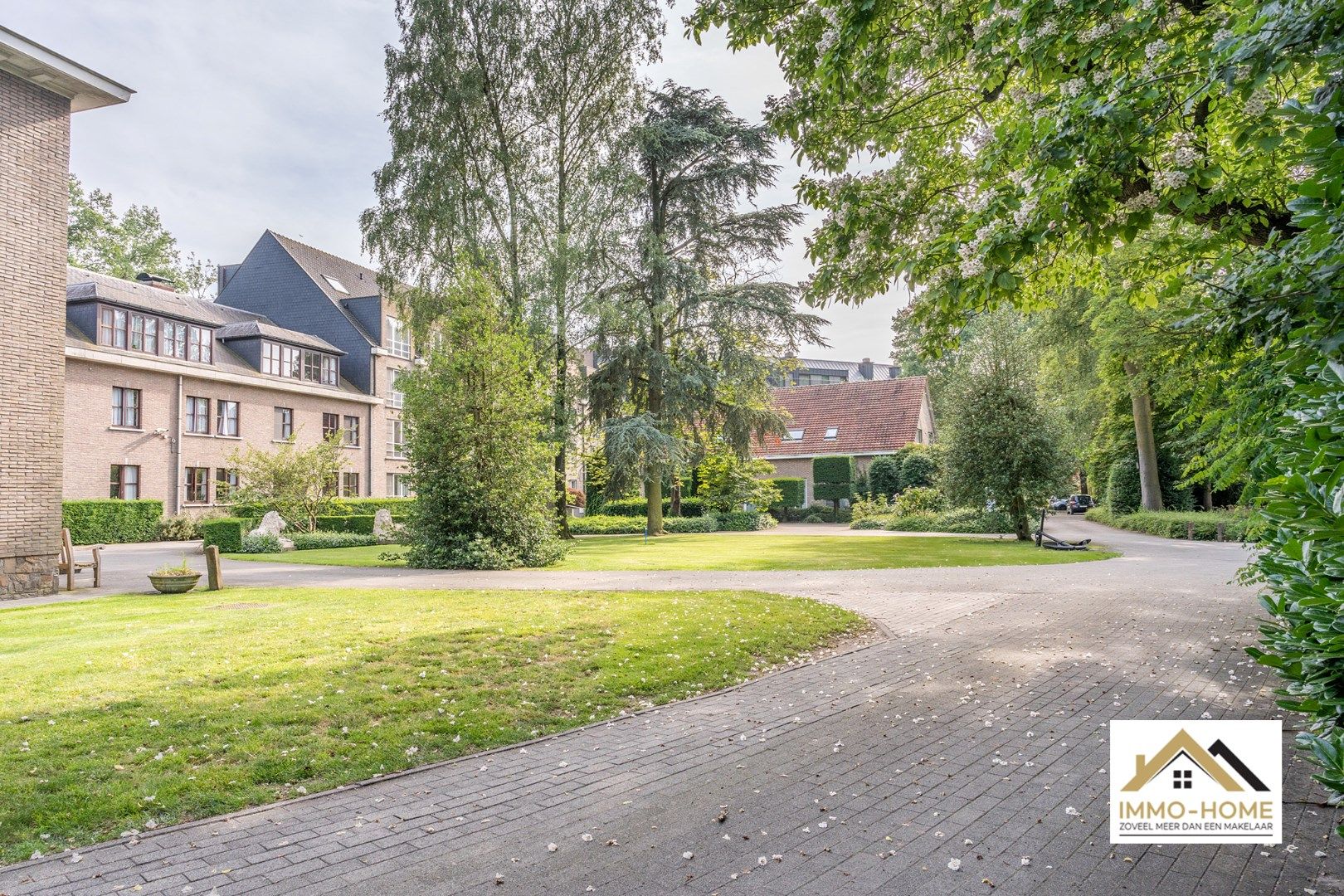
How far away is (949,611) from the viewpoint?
10.8 meters

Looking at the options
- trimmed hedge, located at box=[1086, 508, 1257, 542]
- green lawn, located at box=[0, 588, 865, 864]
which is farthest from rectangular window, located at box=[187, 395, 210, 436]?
trimmed hedge, located at box=[1086, 508, 1257, 542]

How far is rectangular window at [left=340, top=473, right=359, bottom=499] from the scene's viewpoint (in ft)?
129

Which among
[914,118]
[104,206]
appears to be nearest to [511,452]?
[914,118]

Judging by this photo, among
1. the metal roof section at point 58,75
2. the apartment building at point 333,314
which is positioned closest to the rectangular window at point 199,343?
the apartment building at point 333,314

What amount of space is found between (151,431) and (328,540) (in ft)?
38.5

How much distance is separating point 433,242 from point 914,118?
16669 millimetres

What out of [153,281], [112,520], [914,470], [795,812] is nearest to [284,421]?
[153,281]

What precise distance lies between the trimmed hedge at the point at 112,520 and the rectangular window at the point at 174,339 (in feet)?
21.5

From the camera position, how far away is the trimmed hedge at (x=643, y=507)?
3697 cm

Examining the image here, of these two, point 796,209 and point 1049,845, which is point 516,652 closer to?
point 1049,845

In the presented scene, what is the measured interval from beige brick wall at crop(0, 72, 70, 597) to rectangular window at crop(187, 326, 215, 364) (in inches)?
835

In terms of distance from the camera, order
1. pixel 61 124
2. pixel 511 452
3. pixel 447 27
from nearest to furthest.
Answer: pixel 61 124, pixel 511 452, pixel 447 27

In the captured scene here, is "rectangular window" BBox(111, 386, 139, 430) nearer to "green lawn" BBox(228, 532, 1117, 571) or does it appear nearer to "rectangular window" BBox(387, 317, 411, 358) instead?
"green lawn" BBox(228, 532, 1117, 571)

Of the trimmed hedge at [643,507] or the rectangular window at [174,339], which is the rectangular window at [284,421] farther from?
the trimmed hedge at [643,507]
